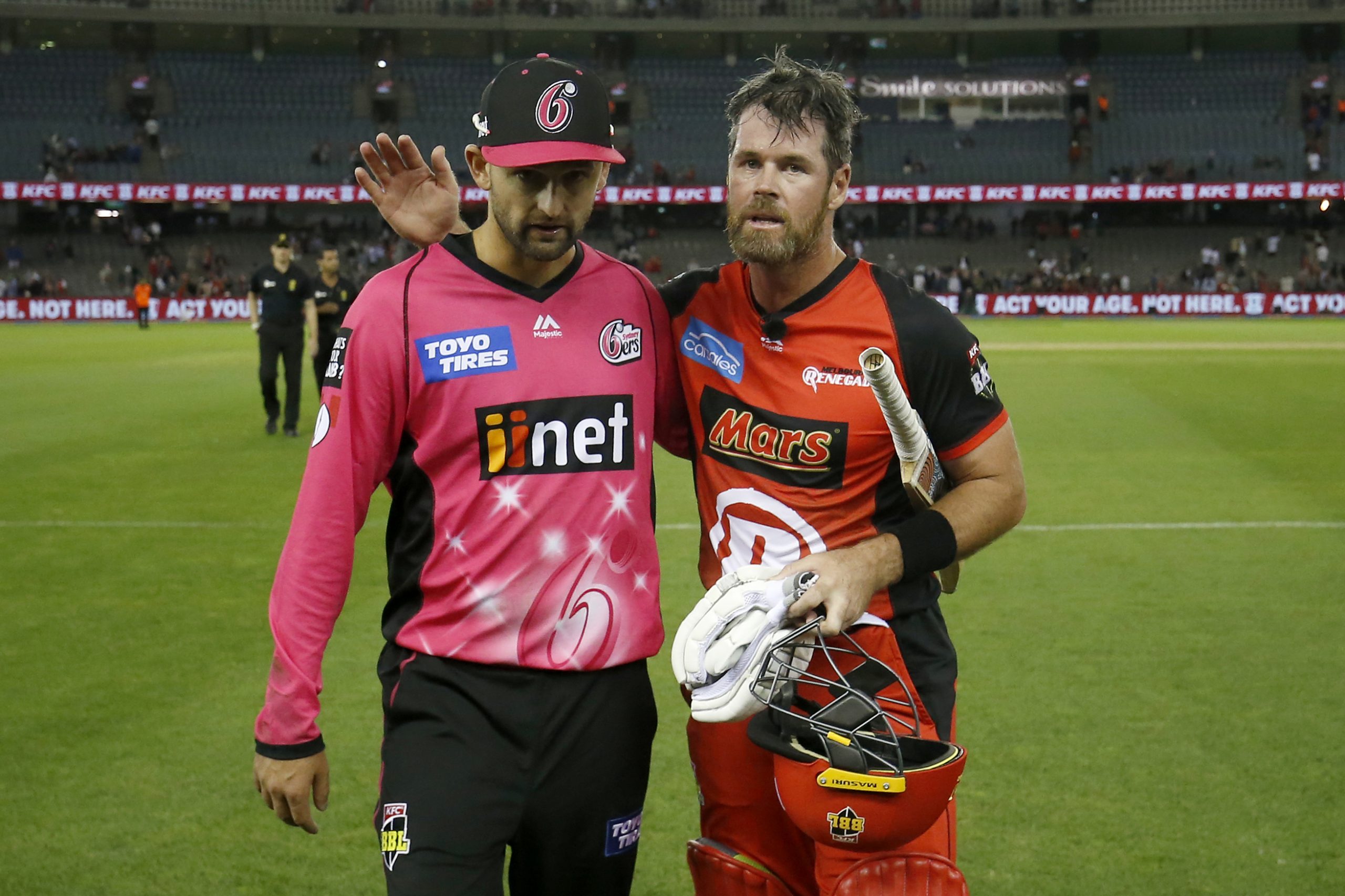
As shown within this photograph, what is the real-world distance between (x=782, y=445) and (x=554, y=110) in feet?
2.99

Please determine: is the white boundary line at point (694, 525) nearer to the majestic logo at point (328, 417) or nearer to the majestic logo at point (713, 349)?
the majestic logo at point (713, 349)

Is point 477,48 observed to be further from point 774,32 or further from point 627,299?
point 627,299

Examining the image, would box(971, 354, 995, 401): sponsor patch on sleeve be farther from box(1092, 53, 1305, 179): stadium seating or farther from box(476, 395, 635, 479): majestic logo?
box(1092, 53, 1305, 179): stadium seating

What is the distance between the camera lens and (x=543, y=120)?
292cm

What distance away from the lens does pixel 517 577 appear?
2.95m

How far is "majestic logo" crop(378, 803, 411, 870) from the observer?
2801 mm

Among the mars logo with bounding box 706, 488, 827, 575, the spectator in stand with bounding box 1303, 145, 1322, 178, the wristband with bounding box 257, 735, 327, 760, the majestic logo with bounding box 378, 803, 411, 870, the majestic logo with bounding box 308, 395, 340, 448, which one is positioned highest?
the spectator in stand with bounding box 1303, 145, 1322, 178

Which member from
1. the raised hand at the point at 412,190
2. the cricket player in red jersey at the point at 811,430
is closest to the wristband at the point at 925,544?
the cricket player in red jersey at the point at 811,430

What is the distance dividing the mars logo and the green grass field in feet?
6.17

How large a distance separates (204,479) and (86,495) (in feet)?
3.77

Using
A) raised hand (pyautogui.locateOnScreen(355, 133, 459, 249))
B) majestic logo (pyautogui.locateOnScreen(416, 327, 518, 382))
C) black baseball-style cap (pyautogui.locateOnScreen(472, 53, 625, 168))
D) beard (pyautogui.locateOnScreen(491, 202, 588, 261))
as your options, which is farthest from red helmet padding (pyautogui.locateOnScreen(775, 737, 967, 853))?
raised hand (pyautogui.locateOnScreen(355, 133, 459, 249))

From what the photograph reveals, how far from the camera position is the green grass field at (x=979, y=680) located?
15.3 feet

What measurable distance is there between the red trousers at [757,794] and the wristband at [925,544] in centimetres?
26

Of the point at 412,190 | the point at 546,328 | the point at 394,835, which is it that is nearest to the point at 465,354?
the point at 546,328
